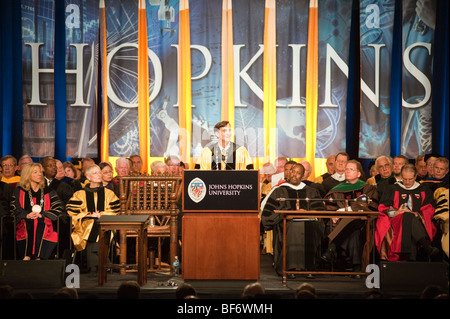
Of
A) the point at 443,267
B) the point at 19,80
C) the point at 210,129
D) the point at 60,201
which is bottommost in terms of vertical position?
the point at 443,267

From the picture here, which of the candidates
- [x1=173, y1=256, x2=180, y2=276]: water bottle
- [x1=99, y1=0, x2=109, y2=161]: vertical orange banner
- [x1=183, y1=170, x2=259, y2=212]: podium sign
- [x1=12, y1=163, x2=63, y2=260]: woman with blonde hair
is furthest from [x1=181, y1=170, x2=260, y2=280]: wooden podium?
[x1=99, y1=0, x2=109, y2=161]: vertical orange banner

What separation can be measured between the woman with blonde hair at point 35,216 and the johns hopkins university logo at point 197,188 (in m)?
1.85

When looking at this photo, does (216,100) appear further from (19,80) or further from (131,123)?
(19,80)

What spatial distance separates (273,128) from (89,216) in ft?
14.9

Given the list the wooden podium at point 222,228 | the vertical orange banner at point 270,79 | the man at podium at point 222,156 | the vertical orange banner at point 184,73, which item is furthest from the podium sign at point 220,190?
the vertical orange banner at point 184,73

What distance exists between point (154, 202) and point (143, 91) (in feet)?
13.3

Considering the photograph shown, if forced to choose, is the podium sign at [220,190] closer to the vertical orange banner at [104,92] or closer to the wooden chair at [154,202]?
the wooden chair at [154,202]

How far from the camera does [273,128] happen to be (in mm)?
10719

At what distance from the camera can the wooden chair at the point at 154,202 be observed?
712cm

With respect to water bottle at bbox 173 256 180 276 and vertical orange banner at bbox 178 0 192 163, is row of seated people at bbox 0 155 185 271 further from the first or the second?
vertical orange banner at bbox 178 0 192 163

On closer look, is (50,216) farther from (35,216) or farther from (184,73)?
(184,73)

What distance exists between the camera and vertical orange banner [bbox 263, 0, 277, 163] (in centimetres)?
1070

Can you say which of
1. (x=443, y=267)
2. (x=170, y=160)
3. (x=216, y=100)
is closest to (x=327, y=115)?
(x=216, y=100)

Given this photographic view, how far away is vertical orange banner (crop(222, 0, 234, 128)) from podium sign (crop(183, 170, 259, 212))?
4.61 meters
